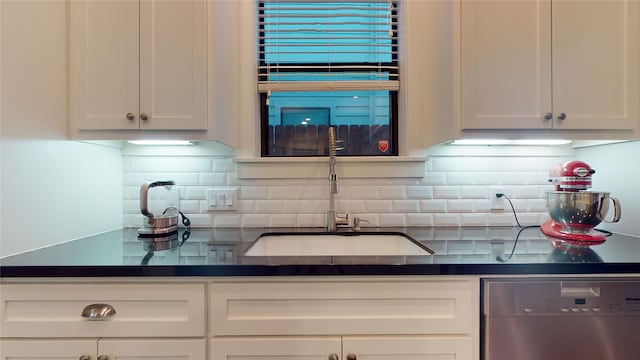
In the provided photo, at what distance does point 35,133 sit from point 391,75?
1595 mm

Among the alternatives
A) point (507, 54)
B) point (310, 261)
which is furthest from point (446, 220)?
point (310, 261)

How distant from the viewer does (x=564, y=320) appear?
0.87 m

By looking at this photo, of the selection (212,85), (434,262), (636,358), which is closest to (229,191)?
(212,85)

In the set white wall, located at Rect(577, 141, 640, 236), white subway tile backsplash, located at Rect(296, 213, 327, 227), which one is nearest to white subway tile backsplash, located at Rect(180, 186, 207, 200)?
white subway tile backsplash, located at Rect(296, 213, 327, 227)

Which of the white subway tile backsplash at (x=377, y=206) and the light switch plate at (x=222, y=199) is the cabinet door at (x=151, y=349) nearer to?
the light switch plate at (x=222, y=199)

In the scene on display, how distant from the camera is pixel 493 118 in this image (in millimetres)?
1210

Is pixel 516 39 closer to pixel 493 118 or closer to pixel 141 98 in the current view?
pixel 493 118

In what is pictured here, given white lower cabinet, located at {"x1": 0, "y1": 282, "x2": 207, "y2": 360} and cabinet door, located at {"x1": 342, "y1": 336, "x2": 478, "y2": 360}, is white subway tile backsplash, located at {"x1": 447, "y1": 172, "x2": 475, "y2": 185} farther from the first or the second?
white lower cabinet, located at {"x1": 0, "y1": 282, "x2": 207, "y2": 360}

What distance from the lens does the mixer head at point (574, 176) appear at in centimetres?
119

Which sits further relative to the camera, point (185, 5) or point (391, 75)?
point (391, 75)

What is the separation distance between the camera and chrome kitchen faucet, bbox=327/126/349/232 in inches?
55.5

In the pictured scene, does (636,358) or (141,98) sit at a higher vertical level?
(141,98)

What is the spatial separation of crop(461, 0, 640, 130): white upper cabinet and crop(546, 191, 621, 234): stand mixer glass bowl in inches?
11.3

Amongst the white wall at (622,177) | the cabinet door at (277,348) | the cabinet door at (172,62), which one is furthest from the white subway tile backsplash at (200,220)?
the white wall at (622,177)
